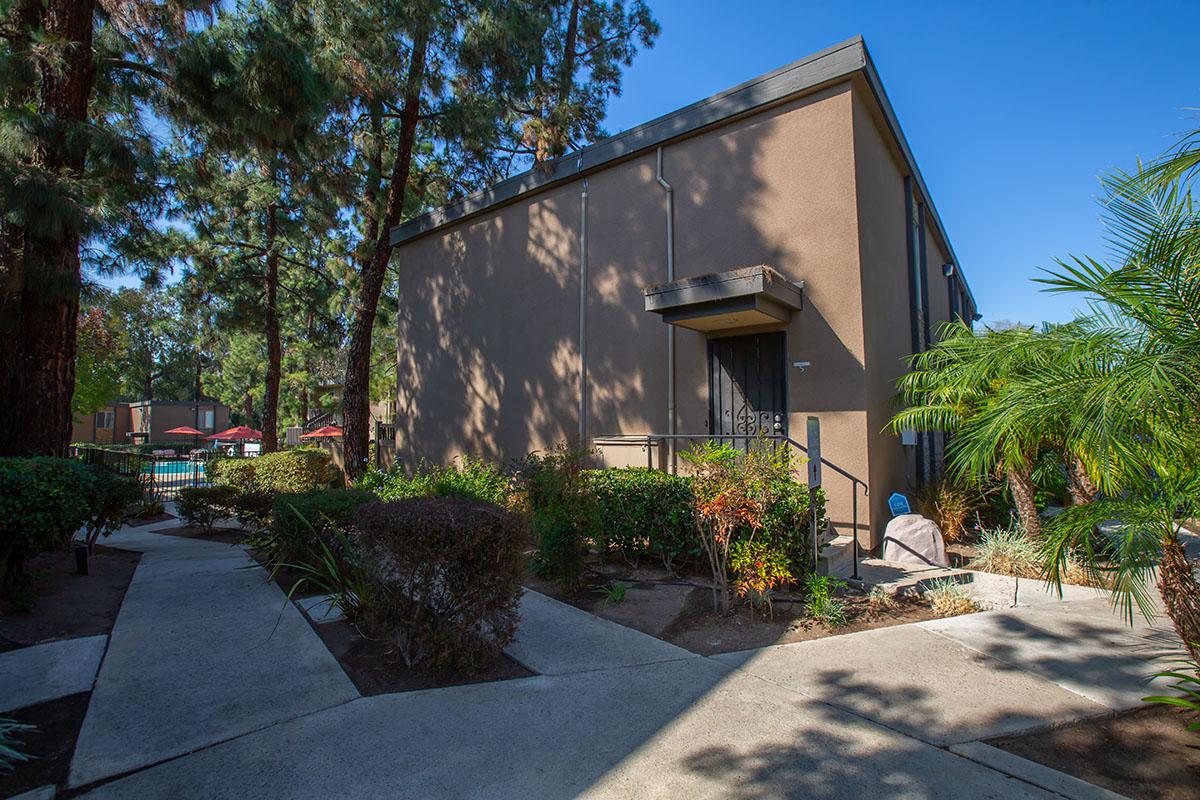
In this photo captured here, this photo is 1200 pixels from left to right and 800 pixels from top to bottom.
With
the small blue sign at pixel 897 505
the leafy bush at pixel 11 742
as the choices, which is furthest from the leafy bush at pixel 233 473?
the small blue sign at pixel 897 505

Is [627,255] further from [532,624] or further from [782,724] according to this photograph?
[782,724]

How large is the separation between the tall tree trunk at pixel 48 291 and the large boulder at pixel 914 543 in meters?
9.83

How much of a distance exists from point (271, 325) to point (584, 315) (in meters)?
12.5

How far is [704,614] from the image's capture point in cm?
516

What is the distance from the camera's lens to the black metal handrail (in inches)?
247

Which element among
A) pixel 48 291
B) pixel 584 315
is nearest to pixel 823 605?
pixel 584 315

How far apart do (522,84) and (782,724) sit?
12685 mm

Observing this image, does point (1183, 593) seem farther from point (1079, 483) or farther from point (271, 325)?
point (271, 325)

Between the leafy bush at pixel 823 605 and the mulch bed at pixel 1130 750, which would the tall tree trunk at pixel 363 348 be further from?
the mulch bed at pixel 1130 750

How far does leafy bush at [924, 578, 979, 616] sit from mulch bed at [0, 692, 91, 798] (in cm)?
595

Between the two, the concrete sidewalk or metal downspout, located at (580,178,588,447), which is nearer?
the concrete sidewalk

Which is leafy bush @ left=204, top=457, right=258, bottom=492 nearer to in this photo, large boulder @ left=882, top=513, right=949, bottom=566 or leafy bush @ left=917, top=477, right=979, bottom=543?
large boulder @ left=882, top=513, right=949, bottom=566

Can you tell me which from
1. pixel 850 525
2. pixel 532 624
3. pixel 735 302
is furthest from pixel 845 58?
pixel 532 624

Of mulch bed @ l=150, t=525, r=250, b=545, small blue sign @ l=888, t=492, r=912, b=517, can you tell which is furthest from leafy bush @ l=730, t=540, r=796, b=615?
mulch bed @ l=150, t=525, r=250, b=545
